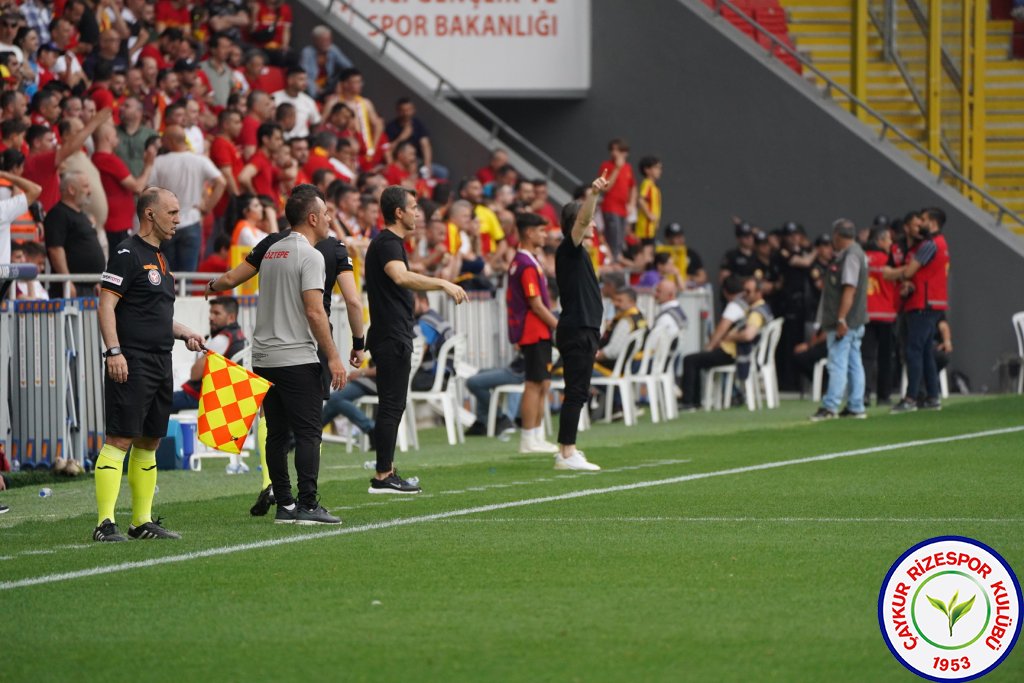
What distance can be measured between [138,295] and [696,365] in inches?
567

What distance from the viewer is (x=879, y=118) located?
2762 centimetres

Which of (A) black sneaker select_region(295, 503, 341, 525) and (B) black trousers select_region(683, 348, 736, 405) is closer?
(A) black sneaker select_region(295, 503, 341, 525)

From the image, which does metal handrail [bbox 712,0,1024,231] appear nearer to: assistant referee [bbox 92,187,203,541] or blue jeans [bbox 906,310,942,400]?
blue jeans [bbox 906,310,942,400]

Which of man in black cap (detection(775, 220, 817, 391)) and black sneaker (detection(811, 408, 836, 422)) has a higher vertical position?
man in black cap (detection(775, 220, 817, 391))

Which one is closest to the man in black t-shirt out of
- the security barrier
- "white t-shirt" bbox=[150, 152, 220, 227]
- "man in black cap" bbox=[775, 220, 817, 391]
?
the security barrier

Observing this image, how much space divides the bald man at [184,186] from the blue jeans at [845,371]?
711 cm

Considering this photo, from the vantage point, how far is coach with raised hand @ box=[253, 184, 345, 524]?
35.4ft

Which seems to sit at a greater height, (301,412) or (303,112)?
(303,112)

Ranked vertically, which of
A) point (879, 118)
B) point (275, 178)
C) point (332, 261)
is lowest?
point (332, 261)

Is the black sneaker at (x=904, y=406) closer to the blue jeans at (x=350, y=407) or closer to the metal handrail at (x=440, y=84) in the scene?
the blue jeans at (x=350, y=407)

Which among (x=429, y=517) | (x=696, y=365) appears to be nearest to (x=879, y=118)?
(x=696, y=365)

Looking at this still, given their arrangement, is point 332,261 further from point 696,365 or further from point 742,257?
point 742,257

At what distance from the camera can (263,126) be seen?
20766 mm

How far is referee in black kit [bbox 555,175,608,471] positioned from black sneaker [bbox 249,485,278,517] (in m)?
3.51
